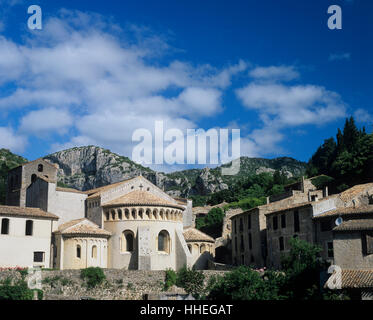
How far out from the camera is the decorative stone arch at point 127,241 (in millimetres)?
56844

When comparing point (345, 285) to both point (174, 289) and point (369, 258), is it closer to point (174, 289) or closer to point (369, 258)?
point (369, 258)

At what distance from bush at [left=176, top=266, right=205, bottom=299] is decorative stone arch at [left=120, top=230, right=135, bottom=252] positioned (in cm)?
929

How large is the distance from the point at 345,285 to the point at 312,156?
320ft

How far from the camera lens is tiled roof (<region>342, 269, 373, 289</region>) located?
3450 centimetres

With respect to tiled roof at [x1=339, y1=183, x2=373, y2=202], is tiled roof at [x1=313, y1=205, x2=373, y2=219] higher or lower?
lower

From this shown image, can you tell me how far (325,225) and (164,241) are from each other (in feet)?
65.1

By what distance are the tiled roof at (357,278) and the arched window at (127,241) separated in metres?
27.2

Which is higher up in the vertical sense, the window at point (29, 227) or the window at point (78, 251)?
the window at point (29, 227)

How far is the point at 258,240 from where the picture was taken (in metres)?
60.7

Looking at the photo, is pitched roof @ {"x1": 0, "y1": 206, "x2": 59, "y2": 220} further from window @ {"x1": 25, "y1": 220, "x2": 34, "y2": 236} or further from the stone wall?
the stone wall

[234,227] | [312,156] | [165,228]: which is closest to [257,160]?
[312,156]

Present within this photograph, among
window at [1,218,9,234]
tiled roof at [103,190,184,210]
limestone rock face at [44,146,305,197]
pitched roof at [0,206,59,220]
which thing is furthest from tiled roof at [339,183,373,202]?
limestone rock face at [44,146,305,197]

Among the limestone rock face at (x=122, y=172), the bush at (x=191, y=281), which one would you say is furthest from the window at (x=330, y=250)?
the limestone rock face at (x=122, y=172)

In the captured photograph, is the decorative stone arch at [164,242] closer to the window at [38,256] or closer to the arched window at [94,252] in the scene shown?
the arched window at [94,252]
